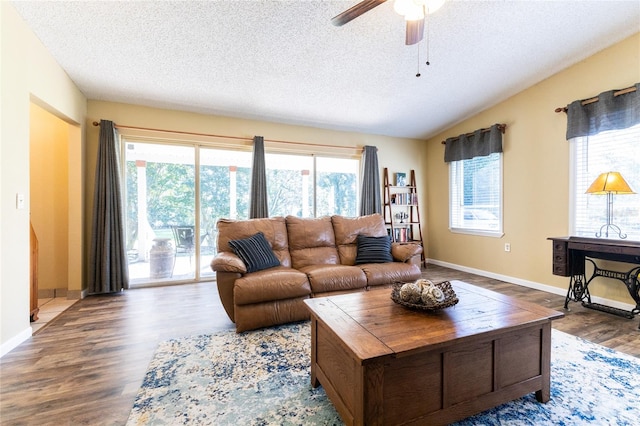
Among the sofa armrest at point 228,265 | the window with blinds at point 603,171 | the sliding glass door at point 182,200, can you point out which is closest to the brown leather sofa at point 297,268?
the sofa armrest at point 228,265

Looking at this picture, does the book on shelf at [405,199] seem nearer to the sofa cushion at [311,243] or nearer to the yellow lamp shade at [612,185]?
the sofa cushion at [311,243]

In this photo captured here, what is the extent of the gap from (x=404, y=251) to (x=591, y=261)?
6.84 ft

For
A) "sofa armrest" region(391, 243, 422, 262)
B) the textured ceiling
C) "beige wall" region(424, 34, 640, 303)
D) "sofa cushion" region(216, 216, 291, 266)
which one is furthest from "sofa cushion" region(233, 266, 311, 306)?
"beige wall" region(424, 34, 640, 303)

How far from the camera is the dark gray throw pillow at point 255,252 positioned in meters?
2.87

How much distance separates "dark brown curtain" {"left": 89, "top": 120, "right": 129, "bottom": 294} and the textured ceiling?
2.30 ft

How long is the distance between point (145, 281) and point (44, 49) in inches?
112

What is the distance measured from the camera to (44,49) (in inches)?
108

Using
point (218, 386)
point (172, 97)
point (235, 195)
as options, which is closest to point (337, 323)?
point (218, 386)

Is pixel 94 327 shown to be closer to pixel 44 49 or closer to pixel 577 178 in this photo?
pixel 44 49

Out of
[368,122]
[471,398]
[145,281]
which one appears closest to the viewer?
[471,398]

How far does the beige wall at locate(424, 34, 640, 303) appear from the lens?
10.5 feet

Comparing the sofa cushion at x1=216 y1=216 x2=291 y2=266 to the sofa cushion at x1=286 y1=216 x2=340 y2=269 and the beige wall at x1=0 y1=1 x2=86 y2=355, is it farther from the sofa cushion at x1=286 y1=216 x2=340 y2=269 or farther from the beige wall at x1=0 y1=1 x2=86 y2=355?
the beige wall at x1=0 y1=1 x2=86 y2=355

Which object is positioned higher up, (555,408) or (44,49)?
(44,49)

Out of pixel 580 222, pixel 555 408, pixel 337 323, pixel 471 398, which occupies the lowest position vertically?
pixel 555 408
